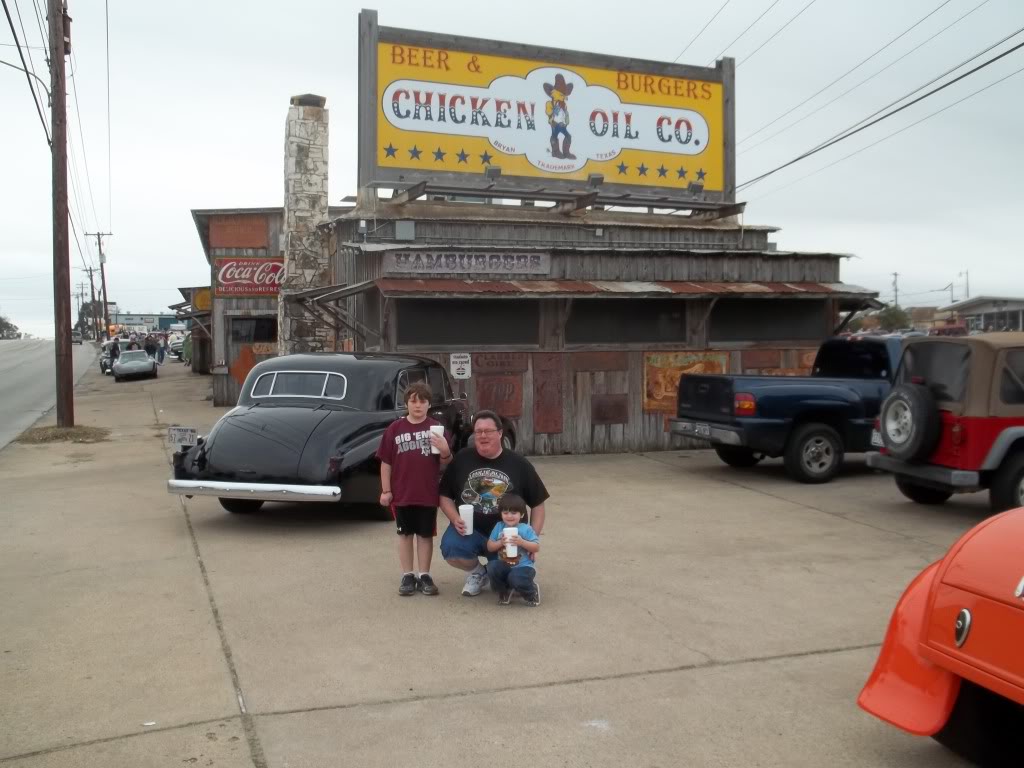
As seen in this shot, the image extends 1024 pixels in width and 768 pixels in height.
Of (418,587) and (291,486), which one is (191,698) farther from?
(291,486)

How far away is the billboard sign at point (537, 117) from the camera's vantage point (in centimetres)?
1675

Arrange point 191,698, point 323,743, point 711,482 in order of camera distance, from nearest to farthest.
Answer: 1. point 323,743
2. point 191,698
3. point 711,482

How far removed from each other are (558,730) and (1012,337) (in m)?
7.10

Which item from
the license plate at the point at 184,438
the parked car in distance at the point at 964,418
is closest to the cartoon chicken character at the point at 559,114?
the parked car in distance at the point at 964,418

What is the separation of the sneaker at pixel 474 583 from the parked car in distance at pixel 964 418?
487 centimetres

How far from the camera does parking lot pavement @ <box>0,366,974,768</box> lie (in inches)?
167

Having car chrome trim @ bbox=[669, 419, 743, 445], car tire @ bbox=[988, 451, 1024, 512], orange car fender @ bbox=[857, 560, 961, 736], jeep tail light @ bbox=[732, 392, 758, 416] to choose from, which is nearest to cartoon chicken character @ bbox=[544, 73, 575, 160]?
car chrome trim @ bbox=[669, 419, 743, 445]

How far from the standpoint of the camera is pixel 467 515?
6297mm

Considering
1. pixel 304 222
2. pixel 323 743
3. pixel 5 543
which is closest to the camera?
pixel 323 743

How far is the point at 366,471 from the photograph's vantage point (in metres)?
8.78

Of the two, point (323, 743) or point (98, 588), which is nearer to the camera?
point (323, 743)

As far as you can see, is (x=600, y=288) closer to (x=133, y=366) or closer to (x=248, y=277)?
(x=248, y=277)

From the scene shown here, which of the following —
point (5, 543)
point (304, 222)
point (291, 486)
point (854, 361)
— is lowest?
point (5, 543)

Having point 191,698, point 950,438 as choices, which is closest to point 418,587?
point 191,698
